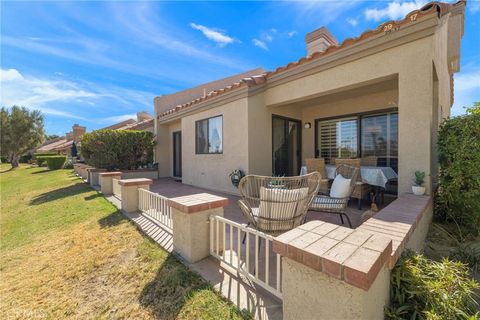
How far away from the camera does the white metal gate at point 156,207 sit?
4520 millimetres

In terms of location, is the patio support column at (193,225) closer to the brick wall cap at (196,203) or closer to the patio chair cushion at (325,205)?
the brick wall cap at (196,203)

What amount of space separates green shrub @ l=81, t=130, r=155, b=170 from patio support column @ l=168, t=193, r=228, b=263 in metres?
9.29

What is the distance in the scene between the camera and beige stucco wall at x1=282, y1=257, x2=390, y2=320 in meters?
1.44

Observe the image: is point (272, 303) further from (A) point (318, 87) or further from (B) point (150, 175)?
(B) point (150, 175)

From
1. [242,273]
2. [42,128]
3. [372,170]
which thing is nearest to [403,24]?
[372,170]

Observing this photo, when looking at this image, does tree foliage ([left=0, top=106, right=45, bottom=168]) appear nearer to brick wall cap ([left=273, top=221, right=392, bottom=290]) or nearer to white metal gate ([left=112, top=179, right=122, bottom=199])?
white metal gate ([left=112, top=179, right=122, bottom=199])

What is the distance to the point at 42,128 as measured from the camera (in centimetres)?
2736

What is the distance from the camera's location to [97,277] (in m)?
3.13

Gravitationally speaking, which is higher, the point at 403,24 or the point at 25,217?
the point at 403,24

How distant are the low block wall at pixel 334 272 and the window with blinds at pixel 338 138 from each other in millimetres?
6396

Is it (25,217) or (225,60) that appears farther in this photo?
(225,60)

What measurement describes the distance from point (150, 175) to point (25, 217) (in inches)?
222

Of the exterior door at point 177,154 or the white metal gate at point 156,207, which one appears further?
the exterior door at point 177,154

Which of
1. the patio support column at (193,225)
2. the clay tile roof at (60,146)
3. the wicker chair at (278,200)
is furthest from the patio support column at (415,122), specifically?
the clay tile roof at (60,146)
